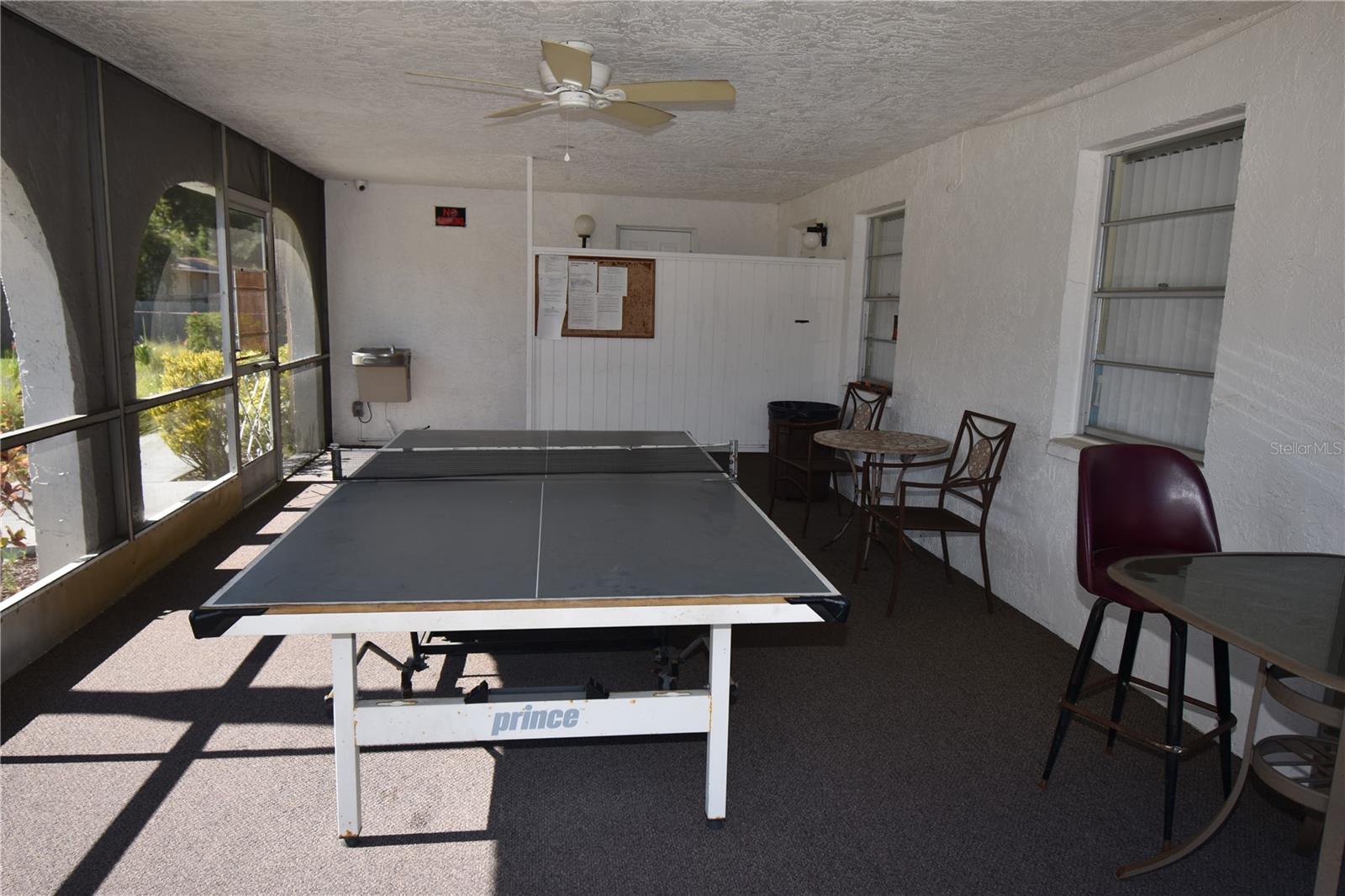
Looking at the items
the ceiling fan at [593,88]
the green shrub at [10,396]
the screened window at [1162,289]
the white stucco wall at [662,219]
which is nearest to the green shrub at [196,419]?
the green shrub at [10,396]

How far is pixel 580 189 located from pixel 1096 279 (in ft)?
17.2

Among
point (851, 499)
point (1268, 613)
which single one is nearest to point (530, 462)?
point (1268, 613)

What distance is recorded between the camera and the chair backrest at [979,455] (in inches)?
170

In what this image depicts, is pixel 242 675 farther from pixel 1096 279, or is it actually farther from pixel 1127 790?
pixel 1096 279

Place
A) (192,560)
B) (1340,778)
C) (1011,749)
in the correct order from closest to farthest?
(1340,778) → (1011,749) → (192,560)

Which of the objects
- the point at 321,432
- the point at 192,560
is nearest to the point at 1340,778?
the point at 192,560

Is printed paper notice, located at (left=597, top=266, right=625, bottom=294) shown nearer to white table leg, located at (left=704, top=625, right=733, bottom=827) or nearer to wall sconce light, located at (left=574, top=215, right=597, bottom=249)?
wall sconce light, located at (left=574, top=215, right=597, bottom=249)

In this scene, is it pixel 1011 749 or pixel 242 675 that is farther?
pixel 242 675

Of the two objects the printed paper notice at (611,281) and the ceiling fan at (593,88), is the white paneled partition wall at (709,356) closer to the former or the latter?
the printed paper notice at (611,281)

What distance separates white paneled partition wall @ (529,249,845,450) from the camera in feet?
22.2

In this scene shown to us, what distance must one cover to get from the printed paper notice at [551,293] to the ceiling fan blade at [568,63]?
341 cm

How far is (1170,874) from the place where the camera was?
2.33 metres

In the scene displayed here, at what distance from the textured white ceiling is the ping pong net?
168 centimetres

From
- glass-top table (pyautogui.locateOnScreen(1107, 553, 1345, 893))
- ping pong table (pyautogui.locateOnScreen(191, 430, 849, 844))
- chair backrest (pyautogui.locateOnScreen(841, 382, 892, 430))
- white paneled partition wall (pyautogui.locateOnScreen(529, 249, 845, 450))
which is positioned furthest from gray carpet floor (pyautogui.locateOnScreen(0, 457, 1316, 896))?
white paneled partition wall (pyautogui.locateOnScreen(529, 249, 845, 450))
